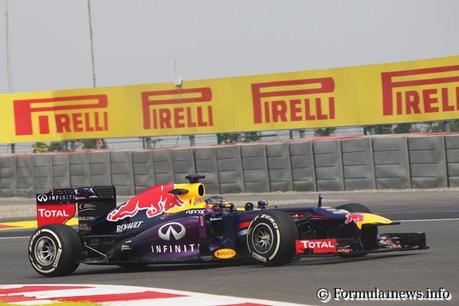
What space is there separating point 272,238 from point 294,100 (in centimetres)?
1793

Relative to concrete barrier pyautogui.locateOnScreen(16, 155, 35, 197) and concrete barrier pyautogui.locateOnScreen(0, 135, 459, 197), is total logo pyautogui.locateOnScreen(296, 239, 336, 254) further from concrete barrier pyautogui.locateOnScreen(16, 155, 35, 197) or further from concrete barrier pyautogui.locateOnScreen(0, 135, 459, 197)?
concrete barrier pyautogui.locateOnScreen(16, 155, 35, 197)

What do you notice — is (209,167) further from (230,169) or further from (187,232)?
(187,232)

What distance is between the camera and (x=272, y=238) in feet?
36.2

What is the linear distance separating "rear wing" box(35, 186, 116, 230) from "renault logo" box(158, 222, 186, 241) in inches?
50.7

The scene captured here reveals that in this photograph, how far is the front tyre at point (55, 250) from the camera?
483 inches

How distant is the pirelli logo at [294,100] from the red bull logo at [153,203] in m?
16.2

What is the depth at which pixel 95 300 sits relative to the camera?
30.2ft

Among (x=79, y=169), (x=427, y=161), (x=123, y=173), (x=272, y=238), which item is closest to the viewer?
(x=272, y=238)

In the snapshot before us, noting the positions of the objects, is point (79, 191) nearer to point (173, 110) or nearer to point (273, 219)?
point (273, 219)

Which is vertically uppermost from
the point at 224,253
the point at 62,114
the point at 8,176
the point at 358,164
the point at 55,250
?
the point at 62,114

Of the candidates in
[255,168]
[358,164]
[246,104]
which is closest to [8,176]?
[246,104]
